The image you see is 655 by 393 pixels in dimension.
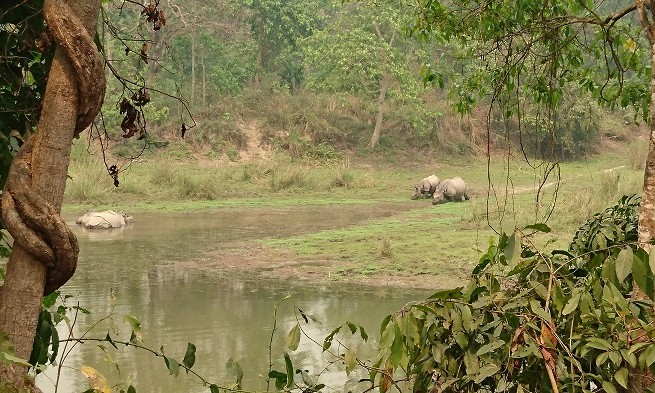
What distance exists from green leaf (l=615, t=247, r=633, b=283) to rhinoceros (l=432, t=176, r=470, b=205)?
15.1 metres

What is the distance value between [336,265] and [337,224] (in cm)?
377

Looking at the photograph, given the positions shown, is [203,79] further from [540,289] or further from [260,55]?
[540,289]

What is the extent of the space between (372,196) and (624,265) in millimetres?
16538

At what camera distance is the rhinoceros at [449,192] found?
1678 centimetres

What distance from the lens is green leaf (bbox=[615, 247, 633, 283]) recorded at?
1614 mm

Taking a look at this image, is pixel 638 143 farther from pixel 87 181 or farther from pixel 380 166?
pixel 87 181

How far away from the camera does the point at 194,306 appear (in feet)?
26.9

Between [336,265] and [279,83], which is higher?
[279,83]

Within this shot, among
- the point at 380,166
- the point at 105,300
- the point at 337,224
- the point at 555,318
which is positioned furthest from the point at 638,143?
the point at 555,318

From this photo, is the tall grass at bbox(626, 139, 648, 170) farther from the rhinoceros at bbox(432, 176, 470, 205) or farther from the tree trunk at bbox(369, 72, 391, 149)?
the tree trunk at bbox(369, 72, 391, 149)

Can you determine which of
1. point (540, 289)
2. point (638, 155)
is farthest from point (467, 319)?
point (638, 155)

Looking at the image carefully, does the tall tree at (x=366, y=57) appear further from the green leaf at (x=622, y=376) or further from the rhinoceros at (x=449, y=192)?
the green leaf at (x=622, y=376)

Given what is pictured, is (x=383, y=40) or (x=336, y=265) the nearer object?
(x=336, y=265)

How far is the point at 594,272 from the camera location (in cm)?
192
